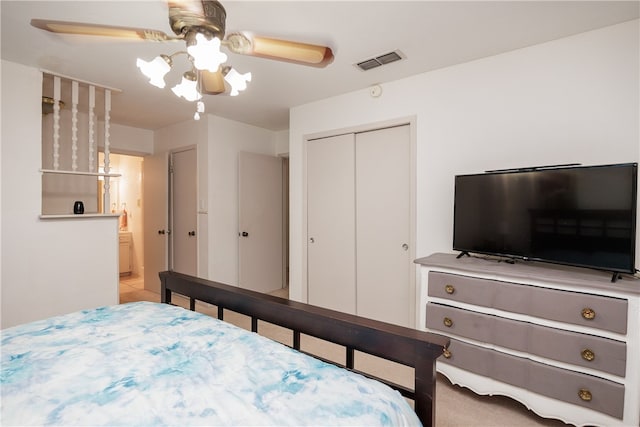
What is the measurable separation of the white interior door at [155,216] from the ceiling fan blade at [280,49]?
3.25 metres

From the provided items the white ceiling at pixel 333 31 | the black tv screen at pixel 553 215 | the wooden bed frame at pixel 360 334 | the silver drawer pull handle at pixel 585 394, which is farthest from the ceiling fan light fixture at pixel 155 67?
the silver drawer pull handle at pixel 585 394

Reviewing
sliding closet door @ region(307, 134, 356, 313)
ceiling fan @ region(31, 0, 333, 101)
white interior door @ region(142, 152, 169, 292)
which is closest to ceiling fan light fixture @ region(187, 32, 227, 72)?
ceiling fan @ region(31, 0, 333, 101)

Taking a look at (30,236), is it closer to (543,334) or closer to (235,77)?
(235,77)

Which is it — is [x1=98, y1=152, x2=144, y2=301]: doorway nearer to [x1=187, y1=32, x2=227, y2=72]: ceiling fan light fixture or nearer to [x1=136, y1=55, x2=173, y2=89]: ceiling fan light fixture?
[x1=136, y1=55, x2=173, y2=89]: ceiling fan light fixture

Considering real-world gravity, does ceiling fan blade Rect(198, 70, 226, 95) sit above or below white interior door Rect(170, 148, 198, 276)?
above

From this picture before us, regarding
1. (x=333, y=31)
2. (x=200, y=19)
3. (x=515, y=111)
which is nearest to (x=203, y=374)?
(x=200, y=19)

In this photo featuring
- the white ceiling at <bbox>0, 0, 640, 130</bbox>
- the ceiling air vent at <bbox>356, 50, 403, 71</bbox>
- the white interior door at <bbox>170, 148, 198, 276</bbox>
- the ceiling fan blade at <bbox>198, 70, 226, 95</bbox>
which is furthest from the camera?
the white interior door at <bbox>170, 148, 198, 276</bbox>

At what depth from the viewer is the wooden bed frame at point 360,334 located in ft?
3.32

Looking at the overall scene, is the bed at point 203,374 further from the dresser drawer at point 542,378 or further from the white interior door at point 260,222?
the white interior door at point 260,222

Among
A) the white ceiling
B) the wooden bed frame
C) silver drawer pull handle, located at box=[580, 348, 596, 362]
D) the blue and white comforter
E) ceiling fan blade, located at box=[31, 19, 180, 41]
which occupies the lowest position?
silver drawer pull handle, located at box=[580, 348, 596, 362]

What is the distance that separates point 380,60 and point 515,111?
3.50 ft

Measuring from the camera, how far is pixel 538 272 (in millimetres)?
1799

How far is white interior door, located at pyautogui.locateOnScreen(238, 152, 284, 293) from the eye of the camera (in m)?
4.07

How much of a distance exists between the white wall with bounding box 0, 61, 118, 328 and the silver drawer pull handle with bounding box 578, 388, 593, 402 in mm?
3572
